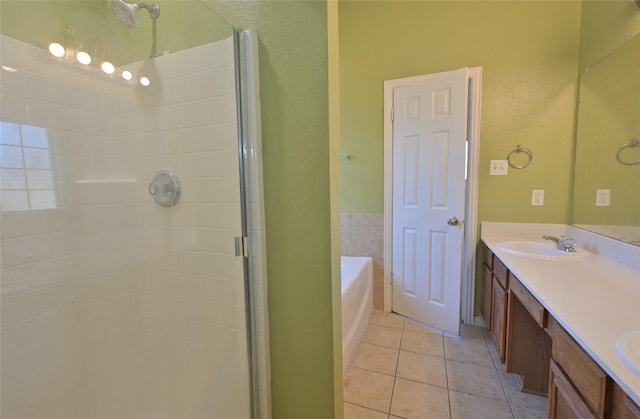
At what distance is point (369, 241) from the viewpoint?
2604 mm

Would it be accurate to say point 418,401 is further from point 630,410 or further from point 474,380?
point 630,410

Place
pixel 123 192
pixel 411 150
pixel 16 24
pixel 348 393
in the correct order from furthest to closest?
pixel 411 150 → pixel 348 393 → pixel 123 192 → pixel 16 24

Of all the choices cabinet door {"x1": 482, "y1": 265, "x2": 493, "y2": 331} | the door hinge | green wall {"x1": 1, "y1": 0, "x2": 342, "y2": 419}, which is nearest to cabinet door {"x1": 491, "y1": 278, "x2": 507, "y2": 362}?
cabinet door {"x1": 482, "y1": 265, "x2": 493, "y2": 331}

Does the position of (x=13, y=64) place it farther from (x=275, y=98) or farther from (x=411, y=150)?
(x=411, y=150)

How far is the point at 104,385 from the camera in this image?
130 centimetres

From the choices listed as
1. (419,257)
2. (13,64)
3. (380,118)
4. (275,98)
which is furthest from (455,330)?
(13,64)

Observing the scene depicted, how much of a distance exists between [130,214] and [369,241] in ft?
6.26

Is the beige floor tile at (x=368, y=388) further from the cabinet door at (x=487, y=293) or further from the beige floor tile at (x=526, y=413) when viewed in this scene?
the cabinet door at (x=487, y=293)

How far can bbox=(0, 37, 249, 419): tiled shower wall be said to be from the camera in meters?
1.06

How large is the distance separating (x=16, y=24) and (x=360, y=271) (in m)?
2.22

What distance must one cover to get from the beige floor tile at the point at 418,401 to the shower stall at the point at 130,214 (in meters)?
0.82

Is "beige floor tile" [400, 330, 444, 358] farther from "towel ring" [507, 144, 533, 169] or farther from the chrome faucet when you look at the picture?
"towel ring" [507, 144, 533, 169]

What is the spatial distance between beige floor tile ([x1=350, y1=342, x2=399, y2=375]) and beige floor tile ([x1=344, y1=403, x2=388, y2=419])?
320mm

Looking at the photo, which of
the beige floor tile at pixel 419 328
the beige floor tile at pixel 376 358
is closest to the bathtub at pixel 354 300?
the beige floor tile at pixel 376 358
